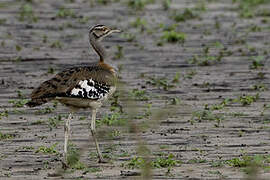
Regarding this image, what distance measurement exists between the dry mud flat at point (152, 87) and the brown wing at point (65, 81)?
43 cm

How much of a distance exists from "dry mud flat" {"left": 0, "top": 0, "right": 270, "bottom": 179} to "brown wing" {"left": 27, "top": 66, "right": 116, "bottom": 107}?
0.43 meters

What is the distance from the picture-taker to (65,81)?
977 cm

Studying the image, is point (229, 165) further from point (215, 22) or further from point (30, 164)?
point (215, 22)

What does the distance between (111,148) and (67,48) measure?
8836 mm

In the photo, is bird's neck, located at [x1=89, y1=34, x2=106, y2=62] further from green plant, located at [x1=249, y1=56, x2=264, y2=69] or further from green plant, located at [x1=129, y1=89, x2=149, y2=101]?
green plant, located at [x1=249, y1=56, x2=264, y2=69]

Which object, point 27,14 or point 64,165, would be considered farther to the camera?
point 27,14

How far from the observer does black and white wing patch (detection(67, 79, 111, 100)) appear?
9719 mm

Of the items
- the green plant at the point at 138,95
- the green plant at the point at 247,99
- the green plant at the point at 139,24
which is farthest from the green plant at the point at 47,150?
the green plant at the point at 139,24

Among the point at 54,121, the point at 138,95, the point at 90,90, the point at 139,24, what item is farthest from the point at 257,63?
the point at 90,90

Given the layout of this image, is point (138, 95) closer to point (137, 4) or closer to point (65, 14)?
point (65, 14)

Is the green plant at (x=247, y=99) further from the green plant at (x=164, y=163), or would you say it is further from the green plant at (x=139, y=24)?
the green plant at (x=139, y=24)

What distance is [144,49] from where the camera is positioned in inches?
771

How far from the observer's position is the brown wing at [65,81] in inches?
377

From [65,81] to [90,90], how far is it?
32 centimetres
